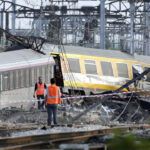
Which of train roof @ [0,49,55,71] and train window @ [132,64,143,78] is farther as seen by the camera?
train window @ [132,64,143,78]

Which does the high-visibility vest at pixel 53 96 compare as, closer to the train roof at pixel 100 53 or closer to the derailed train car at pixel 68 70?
the derailed train car at pixel 68 70

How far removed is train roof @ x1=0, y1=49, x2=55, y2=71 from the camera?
67.7 feet

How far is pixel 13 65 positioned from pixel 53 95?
696 cm

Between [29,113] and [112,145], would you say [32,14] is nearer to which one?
→ [29,113]

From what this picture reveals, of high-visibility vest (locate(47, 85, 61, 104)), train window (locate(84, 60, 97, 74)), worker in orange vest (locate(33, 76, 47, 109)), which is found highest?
train window (locate(84, 60, 97, 74))

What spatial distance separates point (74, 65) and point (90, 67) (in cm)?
112

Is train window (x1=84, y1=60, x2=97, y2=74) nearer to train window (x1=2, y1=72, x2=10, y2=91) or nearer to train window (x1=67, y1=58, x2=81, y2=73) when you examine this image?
train window (x1=67, y1=58, x2=81, y2=73)

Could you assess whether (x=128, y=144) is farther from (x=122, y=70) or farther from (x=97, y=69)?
(x=122, y=70)

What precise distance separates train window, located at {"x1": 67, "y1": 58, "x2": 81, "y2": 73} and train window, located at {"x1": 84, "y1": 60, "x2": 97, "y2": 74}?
0.57 m

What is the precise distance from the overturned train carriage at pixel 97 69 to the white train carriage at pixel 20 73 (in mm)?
1142

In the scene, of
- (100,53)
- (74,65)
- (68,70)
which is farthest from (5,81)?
(100,53)

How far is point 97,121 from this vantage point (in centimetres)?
1666

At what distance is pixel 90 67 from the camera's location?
2455 cm

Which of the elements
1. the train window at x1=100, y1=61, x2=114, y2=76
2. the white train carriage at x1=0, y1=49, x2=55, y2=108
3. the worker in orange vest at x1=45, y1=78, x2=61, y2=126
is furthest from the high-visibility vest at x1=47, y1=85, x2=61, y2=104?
the train window at x1=100, y1=61, x2=114, y2=76
